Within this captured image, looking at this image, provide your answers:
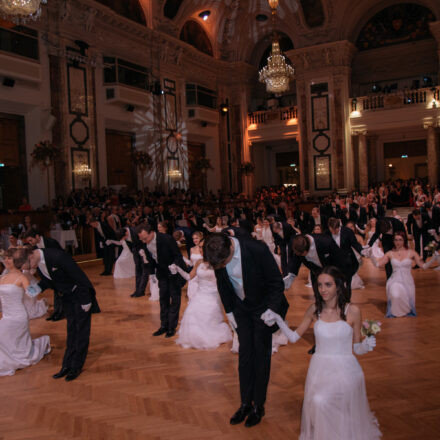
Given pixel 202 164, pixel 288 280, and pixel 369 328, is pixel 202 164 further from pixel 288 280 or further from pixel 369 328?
pixel 369 328

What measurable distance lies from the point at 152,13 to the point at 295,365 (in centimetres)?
1815

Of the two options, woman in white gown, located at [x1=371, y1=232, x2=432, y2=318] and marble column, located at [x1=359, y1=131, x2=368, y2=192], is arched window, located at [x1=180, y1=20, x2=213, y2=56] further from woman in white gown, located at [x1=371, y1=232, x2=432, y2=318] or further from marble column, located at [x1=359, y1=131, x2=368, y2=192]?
woman in white gown, located at [x1=371, y1=232, x2=432, y2=318]

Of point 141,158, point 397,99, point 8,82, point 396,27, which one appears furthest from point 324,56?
point 8,82

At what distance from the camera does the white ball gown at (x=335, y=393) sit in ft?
9.90

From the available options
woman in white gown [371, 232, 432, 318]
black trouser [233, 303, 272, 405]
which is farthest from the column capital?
black trouser [233, 303, 272, 405]

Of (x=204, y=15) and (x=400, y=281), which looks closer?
(x=400, y=281)

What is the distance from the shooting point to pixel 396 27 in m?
23.3

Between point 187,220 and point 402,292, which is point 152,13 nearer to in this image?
point 187,220

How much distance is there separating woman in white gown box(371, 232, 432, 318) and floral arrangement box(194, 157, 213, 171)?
1651 centimetres

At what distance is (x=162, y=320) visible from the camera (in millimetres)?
6191

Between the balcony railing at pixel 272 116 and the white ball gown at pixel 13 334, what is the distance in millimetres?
20877

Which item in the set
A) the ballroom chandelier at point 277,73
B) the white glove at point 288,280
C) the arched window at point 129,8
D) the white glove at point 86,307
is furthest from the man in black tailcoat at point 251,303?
the arched window at point 129,8

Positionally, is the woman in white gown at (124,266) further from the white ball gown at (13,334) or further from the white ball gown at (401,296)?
the white ball gown at (401,296)

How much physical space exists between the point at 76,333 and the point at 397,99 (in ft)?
66.9
